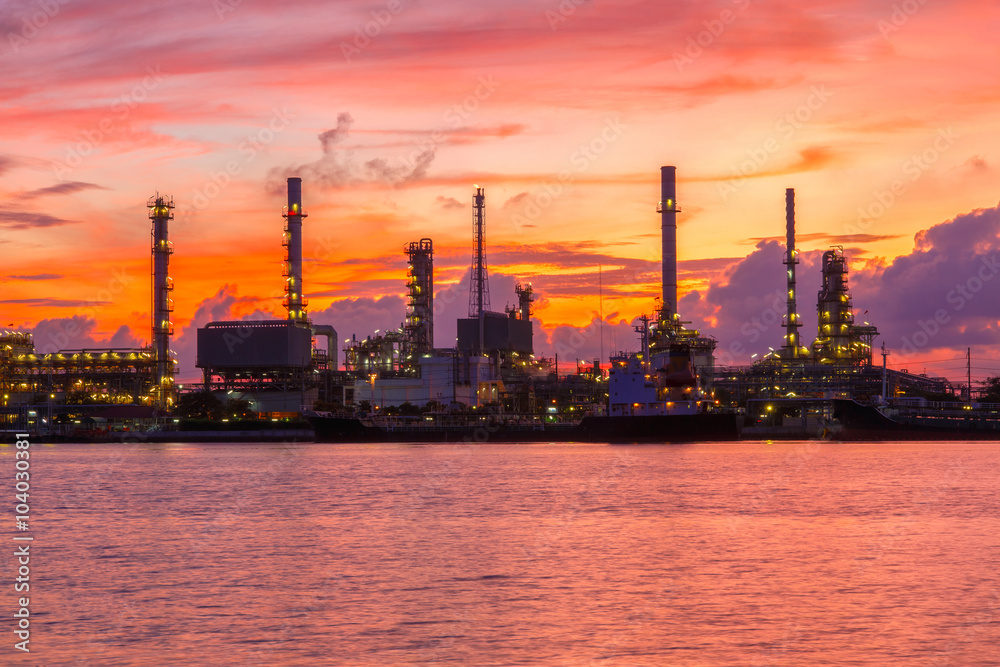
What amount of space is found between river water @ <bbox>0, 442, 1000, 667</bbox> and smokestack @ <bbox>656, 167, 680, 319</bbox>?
308 feet

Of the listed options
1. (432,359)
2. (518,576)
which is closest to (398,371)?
(432,359)

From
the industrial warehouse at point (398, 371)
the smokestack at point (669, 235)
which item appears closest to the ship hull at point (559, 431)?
the industrial warehouse at point (398, 371)

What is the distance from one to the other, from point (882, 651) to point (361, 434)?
11531cm

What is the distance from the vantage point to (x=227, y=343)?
155 m

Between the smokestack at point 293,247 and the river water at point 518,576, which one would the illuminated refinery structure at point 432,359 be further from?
the river water at point 518,576

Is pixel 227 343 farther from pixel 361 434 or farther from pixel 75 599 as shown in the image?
pixel 75 599

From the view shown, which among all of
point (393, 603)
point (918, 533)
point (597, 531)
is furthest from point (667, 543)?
point (393, 603)

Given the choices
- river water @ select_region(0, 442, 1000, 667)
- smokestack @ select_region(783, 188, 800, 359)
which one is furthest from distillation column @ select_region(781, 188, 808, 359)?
river water @ select_region(0, 442, 1000, 667)

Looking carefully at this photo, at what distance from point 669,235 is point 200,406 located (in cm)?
6637

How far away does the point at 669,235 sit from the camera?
→ 147m

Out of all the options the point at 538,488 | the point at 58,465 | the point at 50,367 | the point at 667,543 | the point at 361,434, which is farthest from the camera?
the point at 50,367

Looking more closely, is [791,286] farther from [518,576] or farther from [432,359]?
[518,576]

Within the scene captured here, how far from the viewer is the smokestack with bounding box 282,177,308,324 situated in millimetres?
150500

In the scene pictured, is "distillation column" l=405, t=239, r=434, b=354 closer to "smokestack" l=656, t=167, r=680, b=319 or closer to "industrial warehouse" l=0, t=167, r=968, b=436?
"industrial warehouse" l=0, t=167, r=968, b=436
